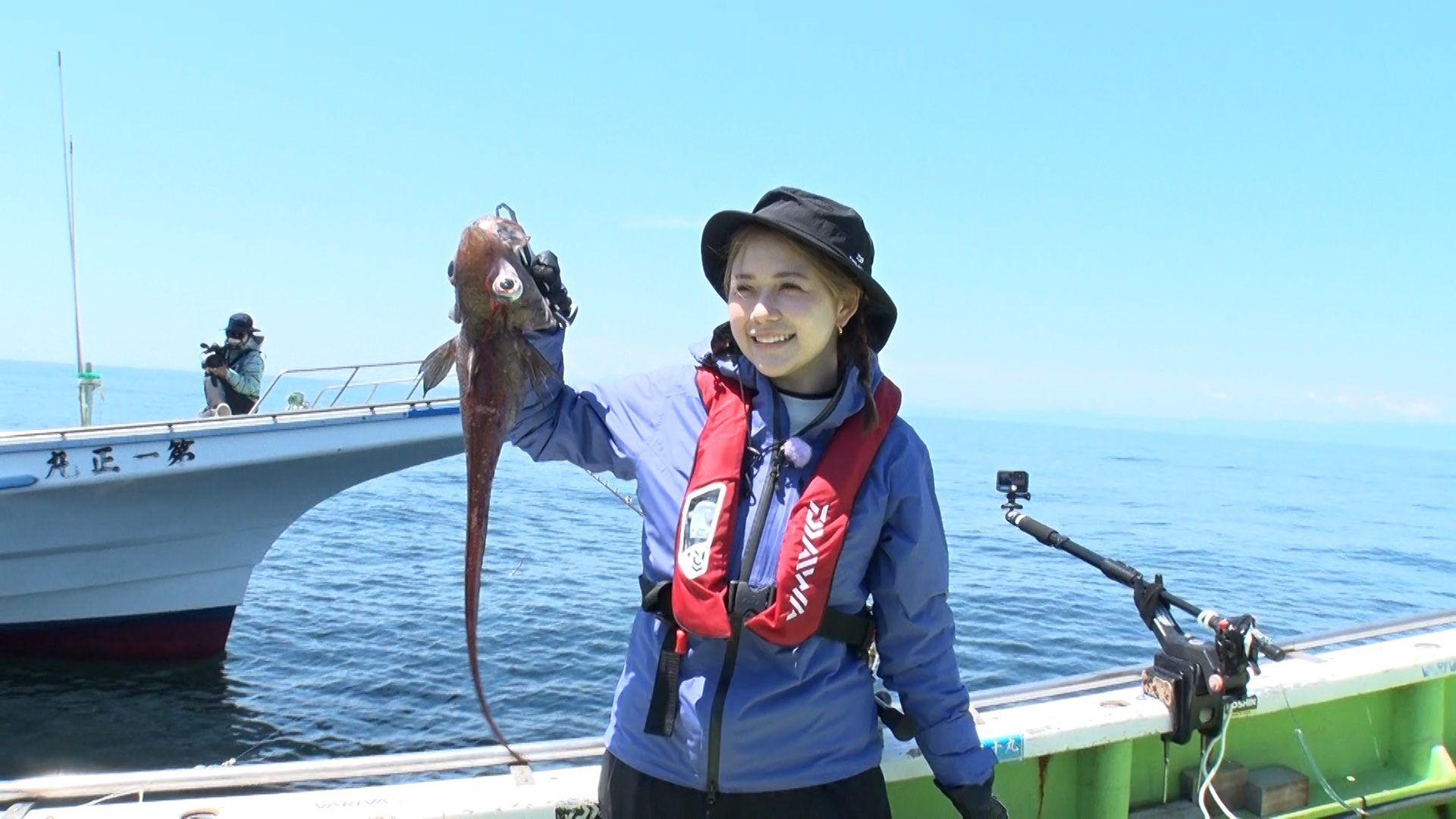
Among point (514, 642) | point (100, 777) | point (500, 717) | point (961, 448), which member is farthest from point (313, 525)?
point (961, 448)

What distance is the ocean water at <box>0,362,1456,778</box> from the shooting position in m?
8.52

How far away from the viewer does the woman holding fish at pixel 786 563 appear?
2084mm

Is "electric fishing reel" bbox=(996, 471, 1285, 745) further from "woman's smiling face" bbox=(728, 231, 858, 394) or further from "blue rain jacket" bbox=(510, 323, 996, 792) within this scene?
"woman's smiling face" bbox=(728, 231, 858, 394)

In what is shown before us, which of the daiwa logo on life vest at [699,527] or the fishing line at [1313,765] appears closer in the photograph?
A: the daiwa logo on life vest at [699,527]

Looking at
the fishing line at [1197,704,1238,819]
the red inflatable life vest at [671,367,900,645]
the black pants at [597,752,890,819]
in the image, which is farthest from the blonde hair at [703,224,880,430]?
the fishing line at [1197,704,1238,819]

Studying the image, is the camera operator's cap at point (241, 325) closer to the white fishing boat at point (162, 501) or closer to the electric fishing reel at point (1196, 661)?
the white fishing boat at point (162, 501)

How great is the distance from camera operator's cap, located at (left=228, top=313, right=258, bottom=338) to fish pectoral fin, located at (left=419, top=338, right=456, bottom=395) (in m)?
7.51

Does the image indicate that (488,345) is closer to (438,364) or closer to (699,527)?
(438,364)

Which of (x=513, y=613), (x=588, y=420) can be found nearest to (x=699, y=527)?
(x=588, y=420)

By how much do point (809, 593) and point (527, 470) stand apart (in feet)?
114

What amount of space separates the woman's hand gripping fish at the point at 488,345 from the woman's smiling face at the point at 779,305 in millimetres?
492

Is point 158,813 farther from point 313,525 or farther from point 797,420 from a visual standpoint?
point 313,525

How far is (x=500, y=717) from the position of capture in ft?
28.6

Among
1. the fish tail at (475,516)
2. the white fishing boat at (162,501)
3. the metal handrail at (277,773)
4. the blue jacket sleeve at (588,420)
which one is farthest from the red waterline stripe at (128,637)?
the blue jacket sleeve at (588,420)
